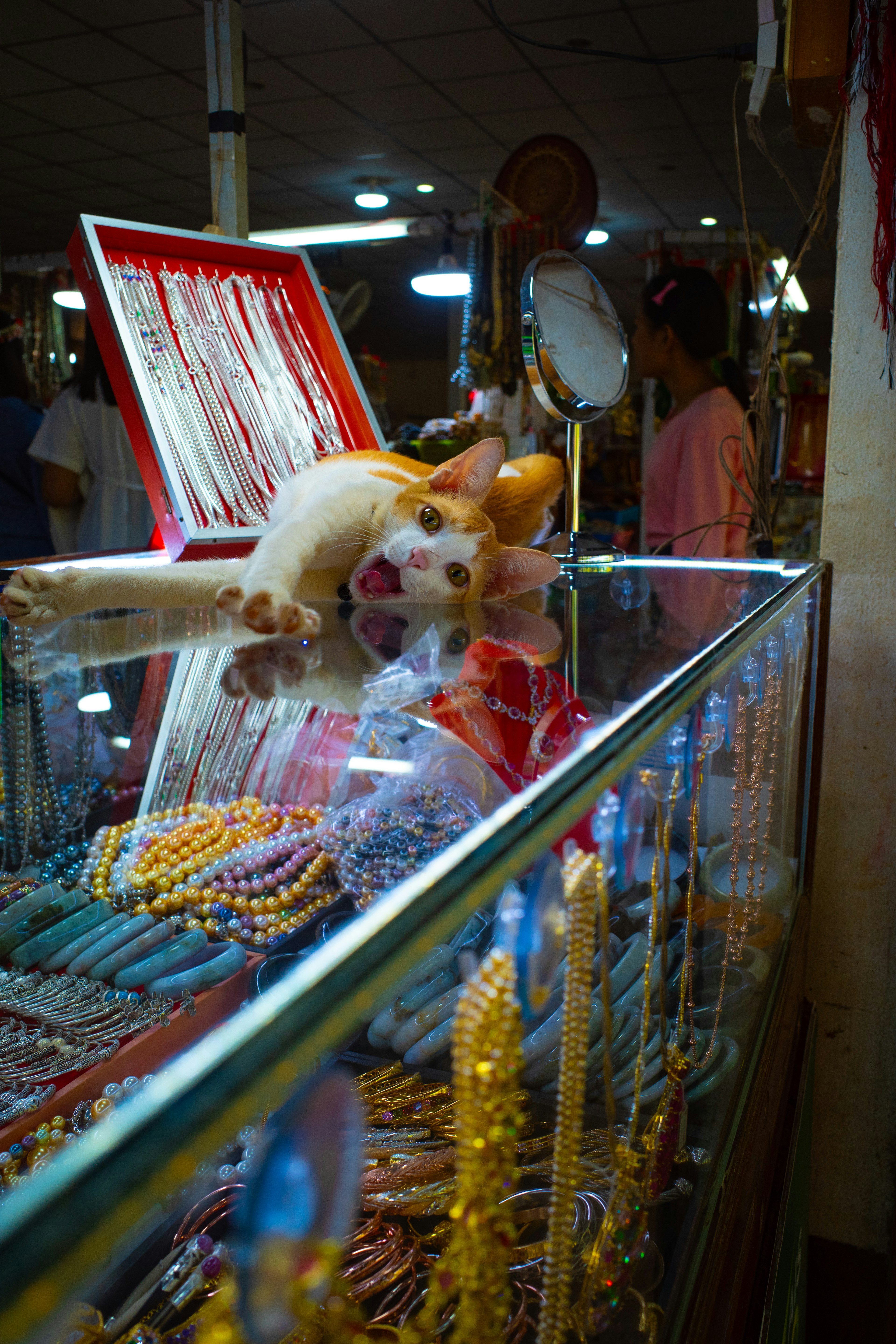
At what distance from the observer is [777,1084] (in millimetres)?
1063

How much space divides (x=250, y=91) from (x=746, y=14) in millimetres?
2450

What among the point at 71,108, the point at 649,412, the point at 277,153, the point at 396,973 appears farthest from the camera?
the point at 277,153

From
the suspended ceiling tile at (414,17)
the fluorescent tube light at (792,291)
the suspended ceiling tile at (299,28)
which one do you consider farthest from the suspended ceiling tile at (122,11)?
the fluorescent tube light at (792,291)

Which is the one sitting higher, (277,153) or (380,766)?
(277,153)

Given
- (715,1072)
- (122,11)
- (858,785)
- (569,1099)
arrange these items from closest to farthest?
(569,1099), (715,1072), (858,785), (122,11)

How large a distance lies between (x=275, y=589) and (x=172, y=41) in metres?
4.43

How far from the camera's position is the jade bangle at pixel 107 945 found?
2.40 feet

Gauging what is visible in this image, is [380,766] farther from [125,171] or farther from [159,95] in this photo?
[125,171]

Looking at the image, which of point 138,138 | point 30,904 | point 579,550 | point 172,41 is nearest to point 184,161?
point 138,138

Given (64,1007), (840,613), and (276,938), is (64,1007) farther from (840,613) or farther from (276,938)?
→ (840,613)

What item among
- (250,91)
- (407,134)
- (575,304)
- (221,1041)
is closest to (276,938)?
(221,1041)

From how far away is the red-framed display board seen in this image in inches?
48.9

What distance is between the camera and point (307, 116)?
4961mm

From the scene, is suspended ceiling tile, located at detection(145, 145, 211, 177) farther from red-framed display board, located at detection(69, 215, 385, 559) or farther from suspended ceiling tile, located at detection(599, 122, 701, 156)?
red-framed display board, located at detection(69, 215, 385, 559)
